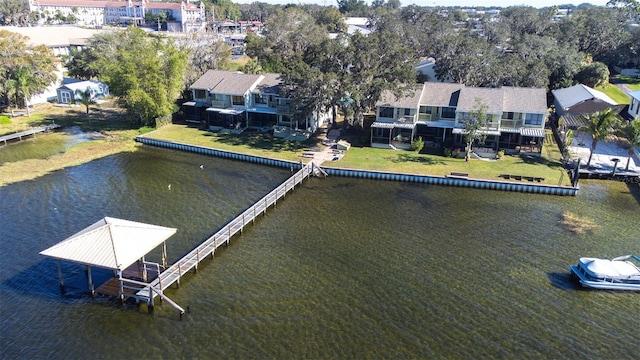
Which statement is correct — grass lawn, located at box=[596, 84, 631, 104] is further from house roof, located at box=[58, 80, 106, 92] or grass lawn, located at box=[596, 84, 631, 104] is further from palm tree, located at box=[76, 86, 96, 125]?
house roof, located at box=[58, 80, 106, 92]

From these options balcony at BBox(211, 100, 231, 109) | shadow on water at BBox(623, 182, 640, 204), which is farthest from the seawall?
balcony at BBox(211, 100, 231, 109)

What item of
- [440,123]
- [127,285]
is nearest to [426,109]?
[440,123]

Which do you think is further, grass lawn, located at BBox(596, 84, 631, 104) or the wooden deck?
grass lawn, located at BBox(596, 84, 631, 104)

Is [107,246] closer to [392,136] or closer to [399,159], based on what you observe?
[399,159]

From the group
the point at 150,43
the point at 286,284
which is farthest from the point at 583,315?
the point at 150,43

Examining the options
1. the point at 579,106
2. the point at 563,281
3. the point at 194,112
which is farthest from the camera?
the point at 194,112

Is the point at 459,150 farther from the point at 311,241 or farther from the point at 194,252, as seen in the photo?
the point at 194,252
